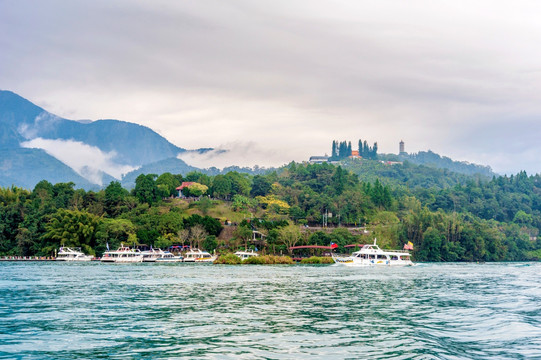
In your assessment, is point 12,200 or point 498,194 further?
point 498,194

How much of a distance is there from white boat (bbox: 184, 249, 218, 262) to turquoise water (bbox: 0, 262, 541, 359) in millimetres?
59385

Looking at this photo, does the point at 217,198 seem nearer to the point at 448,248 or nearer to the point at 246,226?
the point at 246,226

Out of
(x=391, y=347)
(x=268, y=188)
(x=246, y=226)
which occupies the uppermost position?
(x=268, y=188)

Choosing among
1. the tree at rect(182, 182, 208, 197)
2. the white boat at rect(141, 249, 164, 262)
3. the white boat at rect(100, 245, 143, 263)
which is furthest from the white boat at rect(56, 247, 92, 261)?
the tree at rect(182, 182, 208, 197)

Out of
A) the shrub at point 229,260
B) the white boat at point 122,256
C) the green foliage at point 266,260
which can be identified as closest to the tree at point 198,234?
the white boat at point 122,256

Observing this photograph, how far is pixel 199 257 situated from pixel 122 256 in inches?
582

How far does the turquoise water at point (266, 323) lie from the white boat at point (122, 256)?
58.8 meters

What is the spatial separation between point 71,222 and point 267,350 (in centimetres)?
9708

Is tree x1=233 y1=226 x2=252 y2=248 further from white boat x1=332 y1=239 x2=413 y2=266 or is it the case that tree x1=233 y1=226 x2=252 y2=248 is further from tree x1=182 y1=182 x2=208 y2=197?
tree x1=182 y1=182 x2=208 y2=197

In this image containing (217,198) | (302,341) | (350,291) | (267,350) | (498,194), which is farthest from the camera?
(498,194)

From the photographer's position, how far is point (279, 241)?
4461 inches

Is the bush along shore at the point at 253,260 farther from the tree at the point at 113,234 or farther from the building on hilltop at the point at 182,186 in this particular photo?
the building on hilltop at the point at 182,186

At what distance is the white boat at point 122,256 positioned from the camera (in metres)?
101

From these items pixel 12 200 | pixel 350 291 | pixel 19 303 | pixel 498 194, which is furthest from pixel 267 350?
pixel 498 194
